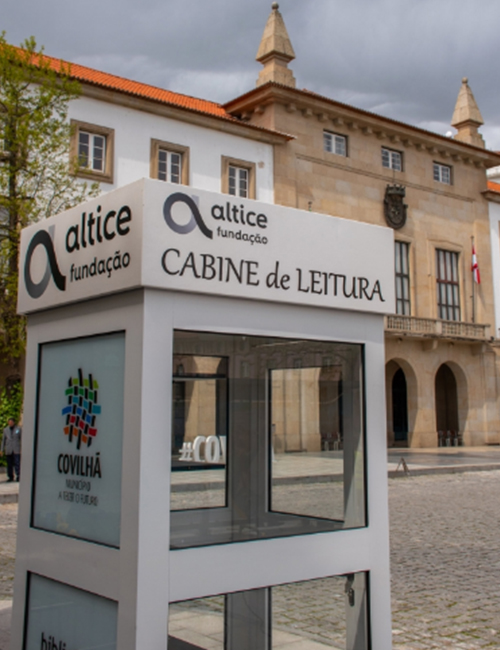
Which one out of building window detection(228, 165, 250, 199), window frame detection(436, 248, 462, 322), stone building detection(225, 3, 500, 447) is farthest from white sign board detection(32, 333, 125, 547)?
window frame detection(436, 248, 462, 322)

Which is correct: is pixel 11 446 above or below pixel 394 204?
below

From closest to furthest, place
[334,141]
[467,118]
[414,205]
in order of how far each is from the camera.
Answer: [334,141] → [414,205] → [467,118]

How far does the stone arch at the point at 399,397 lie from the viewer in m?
35.0

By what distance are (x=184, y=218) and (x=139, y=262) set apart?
1.14ft

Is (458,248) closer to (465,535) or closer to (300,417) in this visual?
(465,535)

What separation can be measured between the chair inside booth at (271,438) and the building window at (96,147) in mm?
21562

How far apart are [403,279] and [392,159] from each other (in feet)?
18.4

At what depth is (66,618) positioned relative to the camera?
156 inches

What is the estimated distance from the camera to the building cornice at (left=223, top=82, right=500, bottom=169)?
3088 cm

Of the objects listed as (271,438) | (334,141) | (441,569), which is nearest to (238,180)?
(334,141)

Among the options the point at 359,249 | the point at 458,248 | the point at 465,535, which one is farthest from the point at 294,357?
the point at 458,248

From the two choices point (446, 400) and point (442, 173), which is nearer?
point (442, 173)

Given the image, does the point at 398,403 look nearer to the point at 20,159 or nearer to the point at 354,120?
the point at 354,120

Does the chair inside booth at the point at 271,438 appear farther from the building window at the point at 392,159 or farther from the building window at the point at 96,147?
the building window at the point at 392,159
